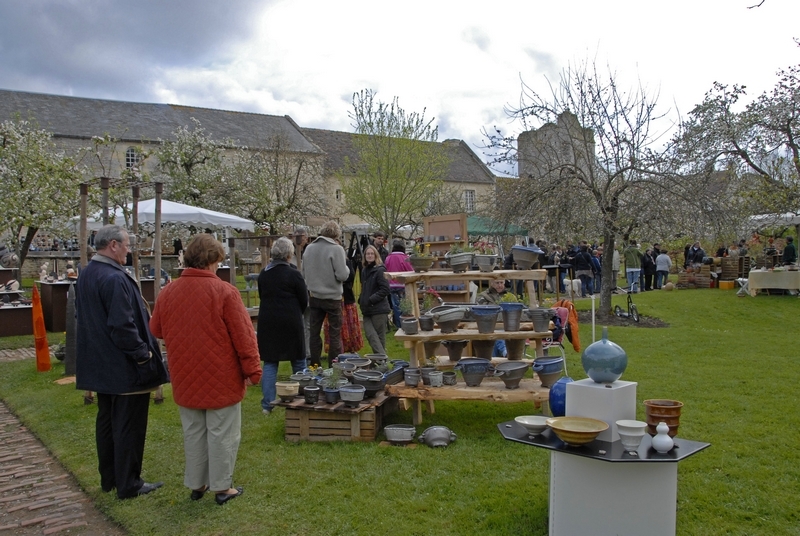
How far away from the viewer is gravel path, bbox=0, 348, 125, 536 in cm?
386

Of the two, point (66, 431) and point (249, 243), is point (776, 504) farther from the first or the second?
point (249, 243)

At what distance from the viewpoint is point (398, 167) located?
990 inches

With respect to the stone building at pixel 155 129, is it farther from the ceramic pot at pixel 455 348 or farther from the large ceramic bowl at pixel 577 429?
the large ceramic bowl at pixel 577 429

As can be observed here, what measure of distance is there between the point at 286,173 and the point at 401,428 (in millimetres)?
25861

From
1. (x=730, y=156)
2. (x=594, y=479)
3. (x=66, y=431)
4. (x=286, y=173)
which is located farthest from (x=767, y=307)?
(x=286, y=173)

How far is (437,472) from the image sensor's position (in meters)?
4.43

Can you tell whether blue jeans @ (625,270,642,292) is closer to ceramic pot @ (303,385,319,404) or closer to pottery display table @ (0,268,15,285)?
ceramic pot @ (303,385,319,404)

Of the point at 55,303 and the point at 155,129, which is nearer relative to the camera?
the point at 55,303

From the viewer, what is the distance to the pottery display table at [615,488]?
3.07 meters

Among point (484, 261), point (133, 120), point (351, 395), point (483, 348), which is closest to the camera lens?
point (351, 395)

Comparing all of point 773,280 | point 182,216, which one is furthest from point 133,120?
point 773,280

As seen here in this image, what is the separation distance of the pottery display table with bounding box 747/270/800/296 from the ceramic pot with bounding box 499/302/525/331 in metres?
13.6

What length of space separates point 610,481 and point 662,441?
0.35 m

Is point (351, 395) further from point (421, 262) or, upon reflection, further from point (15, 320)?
point (15, 320)
